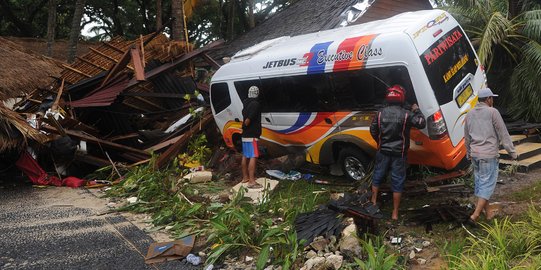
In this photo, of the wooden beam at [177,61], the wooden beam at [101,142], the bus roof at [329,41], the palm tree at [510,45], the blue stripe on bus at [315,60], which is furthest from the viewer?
the wooden beam at [177,61]

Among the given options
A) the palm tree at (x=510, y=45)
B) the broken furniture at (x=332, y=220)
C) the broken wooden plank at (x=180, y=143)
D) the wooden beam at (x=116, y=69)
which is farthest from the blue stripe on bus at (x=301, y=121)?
the wooden beam at (x=116, y=69)

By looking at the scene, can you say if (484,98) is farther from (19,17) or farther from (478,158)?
A: (19,17)

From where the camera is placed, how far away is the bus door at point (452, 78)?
5469 millimetres

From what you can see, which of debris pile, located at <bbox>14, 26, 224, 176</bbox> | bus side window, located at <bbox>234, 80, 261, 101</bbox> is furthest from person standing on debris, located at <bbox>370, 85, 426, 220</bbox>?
debris pile, located at <bbox>14, 26, 224, 176</bbox>

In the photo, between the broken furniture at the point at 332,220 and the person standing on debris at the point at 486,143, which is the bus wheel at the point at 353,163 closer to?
the broken furniture at the point at 332,220

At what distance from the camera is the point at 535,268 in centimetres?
313

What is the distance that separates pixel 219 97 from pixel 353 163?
127 inches

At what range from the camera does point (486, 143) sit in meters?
4.70

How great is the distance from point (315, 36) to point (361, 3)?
186 inches

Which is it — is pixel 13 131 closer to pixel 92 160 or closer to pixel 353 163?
pixel 92 160

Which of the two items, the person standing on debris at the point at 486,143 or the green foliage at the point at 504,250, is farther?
the person standing on debris at the point at 486,143

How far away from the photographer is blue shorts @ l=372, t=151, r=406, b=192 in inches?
202

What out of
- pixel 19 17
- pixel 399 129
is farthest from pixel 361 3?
pixel 19 17

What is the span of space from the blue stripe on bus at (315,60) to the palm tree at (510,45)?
146 inches
